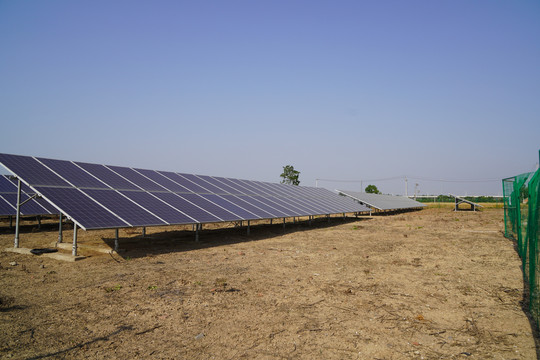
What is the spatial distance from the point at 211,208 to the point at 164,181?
3.69m

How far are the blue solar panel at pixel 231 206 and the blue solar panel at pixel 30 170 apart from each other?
23.7ft

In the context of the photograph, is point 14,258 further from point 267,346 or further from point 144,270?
point 267,346

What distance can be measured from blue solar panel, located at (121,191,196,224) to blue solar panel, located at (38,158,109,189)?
1238 millimetres

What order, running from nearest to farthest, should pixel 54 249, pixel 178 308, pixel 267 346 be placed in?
pixel 267 346 → pixel 178 308 → pixel 54 249

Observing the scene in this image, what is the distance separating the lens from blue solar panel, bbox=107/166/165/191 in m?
17.1

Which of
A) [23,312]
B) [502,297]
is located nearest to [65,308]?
[23,312]


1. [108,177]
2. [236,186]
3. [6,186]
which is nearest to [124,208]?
[108,177]

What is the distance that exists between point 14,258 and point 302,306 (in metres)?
10.3

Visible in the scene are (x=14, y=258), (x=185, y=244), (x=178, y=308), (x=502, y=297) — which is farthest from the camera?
(x=185, y=244)

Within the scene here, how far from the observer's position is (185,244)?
53.4ft

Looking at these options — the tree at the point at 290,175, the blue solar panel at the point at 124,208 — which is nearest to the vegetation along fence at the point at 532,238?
the blue solar panel at the point at 124,208

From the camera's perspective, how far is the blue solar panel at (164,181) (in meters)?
18.5

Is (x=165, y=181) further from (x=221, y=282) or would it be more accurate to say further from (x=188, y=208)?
(x=221, y=282)

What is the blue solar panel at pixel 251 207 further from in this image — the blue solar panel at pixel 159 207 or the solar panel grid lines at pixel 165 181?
the blue solar panel at pixel 159 207
